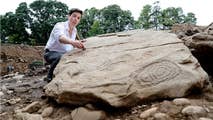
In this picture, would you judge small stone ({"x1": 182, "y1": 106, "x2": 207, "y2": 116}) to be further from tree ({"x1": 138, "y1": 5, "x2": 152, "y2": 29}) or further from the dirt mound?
tree ({"x1": 138, "y1": 5, "x2": 152, "y2": 29})

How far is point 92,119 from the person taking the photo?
3.67 m

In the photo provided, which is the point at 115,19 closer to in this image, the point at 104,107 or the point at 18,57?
the point at 18,57

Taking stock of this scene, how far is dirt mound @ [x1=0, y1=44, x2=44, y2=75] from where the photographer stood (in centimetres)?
1248

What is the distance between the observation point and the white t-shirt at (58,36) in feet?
16.1

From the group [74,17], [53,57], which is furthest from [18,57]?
[74,17]

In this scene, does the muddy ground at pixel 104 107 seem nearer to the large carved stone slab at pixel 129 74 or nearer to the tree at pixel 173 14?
the large carved stone slab at pixel 129 74

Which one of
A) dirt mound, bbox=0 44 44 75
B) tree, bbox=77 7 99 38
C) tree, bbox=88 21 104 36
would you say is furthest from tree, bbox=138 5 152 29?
dirt mound, bbox=0 44 44 75

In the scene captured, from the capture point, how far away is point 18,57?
1366 cm

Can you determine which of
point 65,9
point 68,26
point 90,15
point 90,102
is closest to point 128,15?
point 90,15

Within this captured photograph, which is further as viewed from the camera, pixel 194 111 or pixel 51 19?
pixel 51 19

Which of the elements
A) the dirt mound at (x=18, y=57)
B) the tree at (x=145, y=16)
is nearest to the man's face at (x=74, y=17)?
the dirt mound at (x=18, y=57)

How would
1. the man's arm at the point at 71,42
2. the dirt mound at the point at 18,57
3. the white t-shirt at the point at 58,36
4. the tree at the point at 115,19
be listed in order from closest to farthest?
the man's arm at the point at 71,42 < the white t-shirt at the point at 58,36 < the dirt mound at the point at 18,57 < the tree at the point at 115,19

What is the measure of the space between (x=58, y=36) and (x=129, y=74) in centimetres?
133

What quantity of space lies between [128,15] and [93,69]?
1463cm
